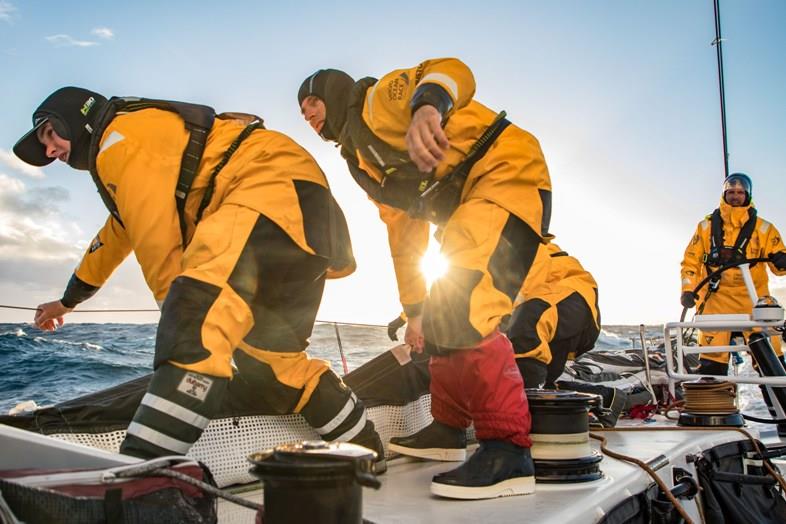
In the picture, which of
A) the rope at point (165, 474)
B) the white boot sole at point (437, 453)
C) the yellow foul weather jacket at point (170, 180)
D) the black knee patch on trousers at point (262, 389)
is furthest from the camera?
the white boot sole at point (437, 453)

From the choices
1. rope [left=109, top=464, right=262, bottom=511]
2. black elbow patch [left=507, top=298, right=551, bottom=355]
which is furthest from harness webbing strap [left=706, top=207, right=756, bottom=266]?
rope [left=109, top=464, right=262, bottom=511]

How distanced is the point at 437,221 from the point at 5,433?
152cm

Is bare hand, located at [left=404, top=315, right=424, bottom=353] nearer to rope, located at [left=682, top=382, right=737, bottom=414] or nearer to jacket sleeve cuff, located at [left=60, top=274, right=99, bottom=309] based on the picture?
jacket sleeve cuff, located at [left=60, top=274, right=99, bottom=309]

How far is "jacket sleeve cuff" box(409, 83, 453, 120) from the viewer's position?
Result: 75.7 inches

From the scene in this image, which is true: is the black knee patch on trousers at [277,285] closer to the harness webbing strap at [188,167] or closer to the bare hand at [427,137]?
the harness webbing strap at [188,167]

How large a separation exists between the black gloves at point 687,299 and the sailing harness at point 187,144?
4695 millimetres

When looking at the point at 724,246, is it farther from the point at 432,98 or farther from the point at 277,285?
the point at 277,285

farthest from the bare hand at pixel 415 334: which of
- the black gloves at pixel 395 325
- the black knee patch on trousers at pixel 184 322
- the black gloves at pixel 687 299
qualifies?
the black gloves at pixel 687 299

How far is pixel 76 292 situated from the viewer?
8.66 feet

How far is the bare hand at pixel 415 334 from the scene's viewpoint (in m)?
2.78

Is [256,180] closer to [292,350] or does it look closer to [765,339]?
[292,350]

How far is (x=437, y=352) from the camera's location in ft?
6.58

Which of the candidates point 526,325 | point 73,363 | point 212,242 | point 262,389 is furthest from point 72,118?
point 73,363

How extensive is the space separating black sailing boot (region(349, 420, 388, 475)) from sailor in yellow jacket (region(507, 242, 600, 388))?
0.99m
